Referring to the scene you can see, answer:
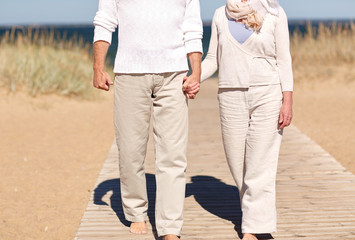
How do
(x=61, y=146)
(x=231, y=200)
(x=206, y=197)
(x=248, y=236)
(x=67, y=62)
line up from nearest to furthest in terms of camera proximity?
(x=248, y=236), (x=231, y=200), (x=206, y=197), (x=61, y=146), (x=67, y=62)

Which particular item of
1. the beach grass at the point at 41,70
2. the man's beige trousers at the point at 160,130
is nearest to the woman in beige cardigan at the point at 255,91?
the man's beige trousers at the point at 160,130

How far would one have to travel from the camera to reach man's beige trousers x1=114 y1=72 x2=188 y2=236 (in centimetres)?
331

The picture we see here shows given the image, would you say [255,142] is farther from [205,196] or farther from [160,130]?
[205,196]

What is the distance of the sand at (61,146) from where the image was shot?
4926 mm

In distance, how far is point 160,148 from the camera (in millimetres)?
3373

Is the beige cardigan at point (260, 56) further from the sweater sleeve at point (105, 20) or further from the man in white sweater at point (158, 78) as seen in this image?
the sweater sleeve at point (105, 20)

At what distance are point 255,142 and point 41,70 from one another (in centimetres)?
929

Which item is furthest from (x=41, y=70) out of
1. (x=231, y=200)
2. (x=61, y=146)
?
(x=231, y=200)

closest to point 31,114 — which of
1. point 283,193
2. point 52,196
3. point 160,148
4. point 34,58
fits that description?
point 34,58

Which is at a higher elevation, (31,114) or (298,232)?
(298,232)

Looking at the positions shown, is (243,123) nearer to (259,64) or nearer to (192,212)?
(259,64)

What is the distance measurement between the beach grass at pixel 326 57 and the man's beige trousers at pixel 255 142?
1147 cm

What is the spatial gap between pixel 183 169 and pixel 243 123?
1.48 feet

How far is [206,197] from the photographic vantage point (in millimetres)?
4746
